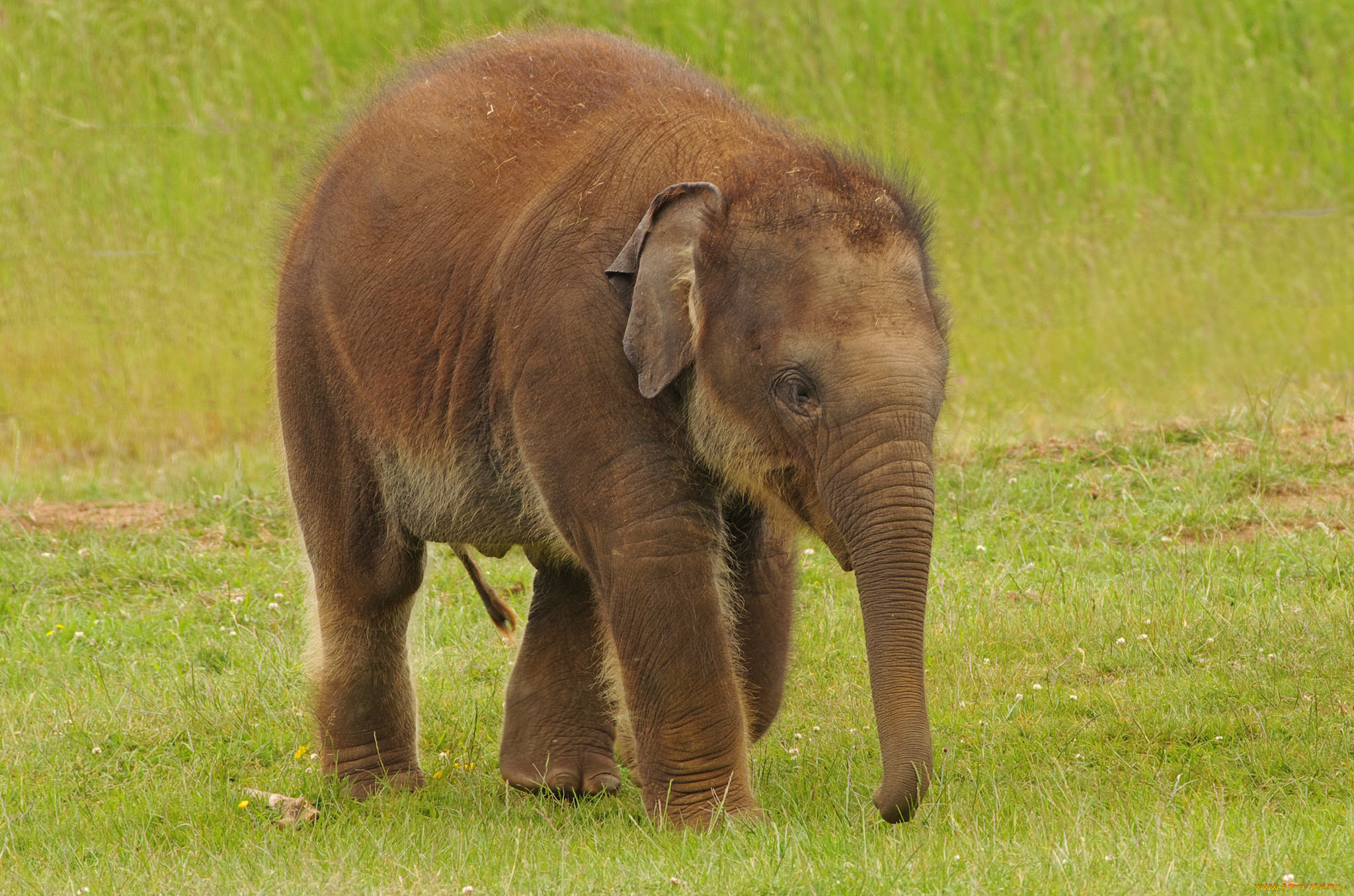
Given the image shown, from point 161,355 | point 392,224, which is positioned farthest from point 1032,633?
point 161,355

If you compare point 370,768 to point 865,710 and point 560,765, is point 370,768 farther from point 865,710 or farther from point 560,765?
point 865,710

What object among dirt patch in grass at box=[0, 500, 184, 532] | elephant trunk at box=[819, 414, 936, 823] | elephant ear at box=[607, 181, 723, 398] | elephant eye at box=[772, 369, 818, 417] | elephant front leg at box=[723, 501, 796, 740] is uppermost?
elephant ear at box=[607, 181, 723, 398]

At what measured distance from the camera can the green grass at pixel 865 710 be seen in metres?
4.48

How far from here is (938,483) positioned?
8.85 metres

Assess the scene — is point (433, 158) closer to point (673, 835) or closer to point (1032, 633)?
point (673, 835)

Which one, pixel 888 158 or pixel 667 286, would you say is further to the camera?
pixel 888 158

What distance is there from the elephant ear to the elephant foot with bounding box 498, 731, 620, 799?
6.09 ft

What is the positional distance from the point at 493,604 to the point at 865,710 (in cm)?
146

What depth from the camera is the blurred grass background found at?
1350 centimetres

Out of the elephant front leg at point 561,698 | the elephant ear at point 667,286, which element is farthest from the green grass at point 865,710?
the elephant ear at point 667,286

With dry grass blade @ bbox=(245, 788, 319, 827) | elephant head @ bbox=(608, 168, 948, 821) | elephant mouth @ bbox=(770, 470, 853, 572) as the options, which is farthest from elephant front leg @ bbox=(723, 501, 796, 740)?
dry grass blade @ bbox=(245, 788, 319, 827)

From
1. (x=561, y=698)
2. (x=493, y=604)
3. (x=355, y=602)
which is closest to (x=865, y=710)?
(x=561, y=698)

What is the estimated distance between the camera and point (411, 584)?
5980mm

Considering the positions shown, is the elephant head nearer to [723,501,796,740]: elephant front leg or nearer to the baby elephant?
the baby elephant
